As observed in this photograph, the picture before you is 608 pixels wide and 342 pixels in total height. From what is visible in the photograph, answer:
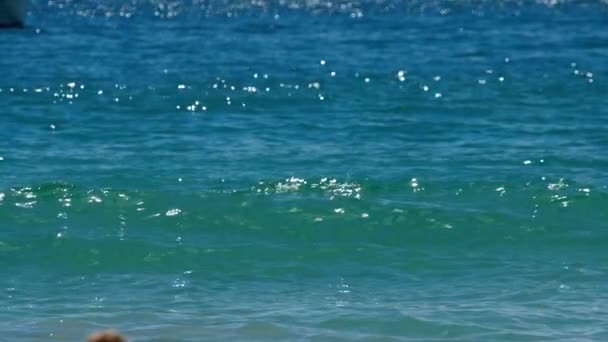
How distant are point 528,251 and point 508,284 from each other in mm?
1087

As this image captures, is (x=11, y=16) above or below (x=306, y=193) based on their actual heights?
above

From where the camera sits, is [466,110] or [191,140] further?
[466,110]

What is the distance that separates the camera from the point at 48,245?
1030 centimetres

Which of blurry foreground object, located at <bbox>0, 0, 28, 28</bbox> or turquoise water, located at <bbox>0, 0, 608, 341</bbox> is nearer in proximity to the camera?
turquoise water, located at <bbox>0, 0, 608, 341</bbox>

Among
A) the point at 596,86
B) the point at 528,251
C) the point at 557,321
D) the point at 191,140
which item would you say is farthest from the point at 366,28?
the point at 557,321

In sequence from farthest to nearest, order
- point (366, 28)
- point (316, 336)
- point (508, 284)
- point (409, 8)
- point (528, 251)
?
point (409, 8) → point (366, 28) → point (528, 251) → point (508, 284) → point (316, 336)

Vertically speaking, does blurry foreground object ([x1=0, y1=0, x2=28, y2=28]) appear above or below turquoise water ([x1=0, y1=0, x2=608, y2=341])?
above

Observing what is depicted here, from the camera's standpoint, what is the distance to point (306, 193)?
39.1 ft

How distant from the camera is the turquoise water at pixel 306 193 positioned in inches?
334

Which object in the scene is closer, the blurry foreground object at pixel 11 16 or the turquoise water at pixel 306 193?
the turquoise water at pixel 306 193

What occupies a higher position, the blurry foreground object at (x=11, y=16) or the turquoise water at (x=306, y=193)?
the blurry foreground object at (x=11, y=16)

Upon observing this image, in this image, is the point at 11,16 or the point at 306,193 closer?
the point at 306,193

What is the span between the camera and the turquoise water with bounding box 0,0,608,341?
848cm

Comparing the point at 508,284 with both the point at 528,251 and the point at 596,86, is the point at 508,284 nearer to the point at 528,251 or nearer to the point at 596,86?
the point at 528,251
